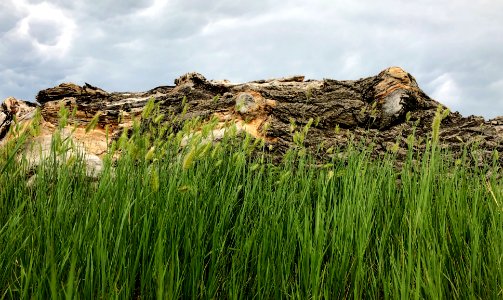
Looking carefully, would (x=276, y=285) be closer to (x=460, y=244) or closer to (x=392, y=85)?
(x=460, y=244)

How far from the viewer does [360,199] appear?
2.25 m

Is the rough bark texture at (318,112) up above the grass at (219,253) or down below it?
above

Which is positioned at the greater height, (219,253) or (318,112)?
(318,112)

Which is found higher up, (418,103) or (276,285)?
(418,103)

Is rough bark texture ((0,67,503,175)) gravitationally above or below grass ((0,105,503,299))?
above

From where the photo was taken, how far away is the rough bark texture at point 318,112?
4.19m

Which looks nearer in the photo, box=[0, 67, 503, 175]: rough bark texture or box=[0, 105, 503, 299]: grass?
box=[0, 105, 503, 299]: grass

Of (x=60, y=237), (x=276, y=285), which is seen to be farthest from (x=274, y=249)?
Answer: (x=60, y=237)

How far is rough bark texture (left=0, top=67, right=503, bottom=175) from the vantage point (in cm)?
419

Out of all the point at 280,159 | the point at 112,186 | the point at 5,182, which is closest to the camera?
the point at 112,186

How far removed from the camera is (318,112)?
14.7ft

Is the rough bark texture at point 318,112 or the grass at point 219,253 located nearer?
the grass at point 219,253

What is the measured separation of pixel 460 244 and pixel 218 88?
3565 mm

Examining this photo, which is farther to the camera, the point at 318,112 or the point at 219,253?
the point at 318,112
